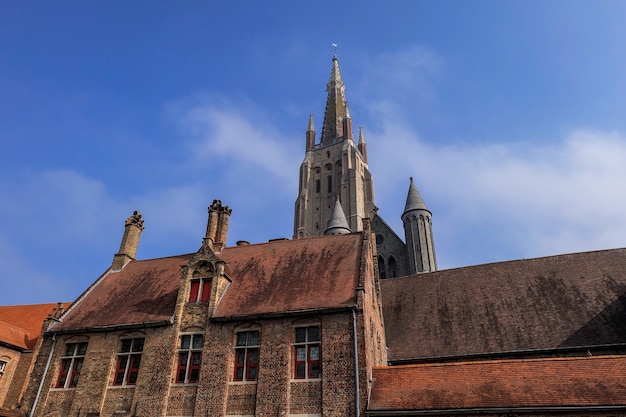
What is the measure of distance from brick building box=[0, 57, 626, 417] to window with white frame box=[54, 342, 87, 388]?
0.06 meters

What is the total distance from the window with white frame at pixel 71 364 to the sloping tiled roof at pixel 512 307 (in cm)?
1445

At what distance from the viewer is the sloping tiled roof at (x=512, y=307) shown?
67.0ft

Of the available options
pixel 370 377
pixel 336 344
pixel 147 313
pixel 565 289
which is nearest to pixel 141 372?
pixel 147 313

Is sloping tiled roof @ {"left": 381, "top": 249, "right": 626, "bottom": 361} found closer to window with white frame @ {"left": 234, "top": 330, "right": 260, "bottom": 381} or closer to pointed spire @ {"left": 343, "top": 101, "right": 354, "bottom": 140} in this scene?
window with white frame @ {"left": 234, "top": 330, "right": 260, "bottom": 381}

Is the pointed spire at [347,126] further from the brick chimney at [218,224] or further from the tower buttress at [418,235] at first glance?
the brick chimney at [218,224]

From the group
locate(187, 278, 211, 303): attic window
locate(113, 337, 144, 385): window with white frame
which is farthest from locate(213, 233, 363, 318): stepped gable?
locate(113, 337, 144, 385): window with white frame

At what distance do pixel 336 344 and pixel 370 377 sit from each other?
5.73 feet

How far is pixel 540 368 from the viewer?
49.9 feet

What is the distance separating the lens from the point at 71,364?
778 inches

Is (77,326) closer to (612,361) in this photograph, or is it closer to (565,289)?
(612,361)

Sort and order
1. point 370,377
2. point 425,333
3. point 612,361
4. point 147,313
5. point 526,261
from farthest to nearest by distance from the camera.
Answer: point 526,261, point 425,333, point 147,313, point 370,377, point 612,361

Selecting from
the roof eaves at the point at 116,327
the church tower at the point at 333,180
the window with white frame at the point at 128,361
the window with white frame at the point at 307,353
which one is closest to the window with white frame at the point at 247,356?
the window with white frame at the point at 307,353

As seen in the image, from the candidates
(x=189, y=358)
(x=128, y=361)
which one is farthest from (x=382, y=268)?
(x=128, y=361)

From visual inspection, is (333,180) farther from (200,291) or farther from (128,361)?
(128,361)
